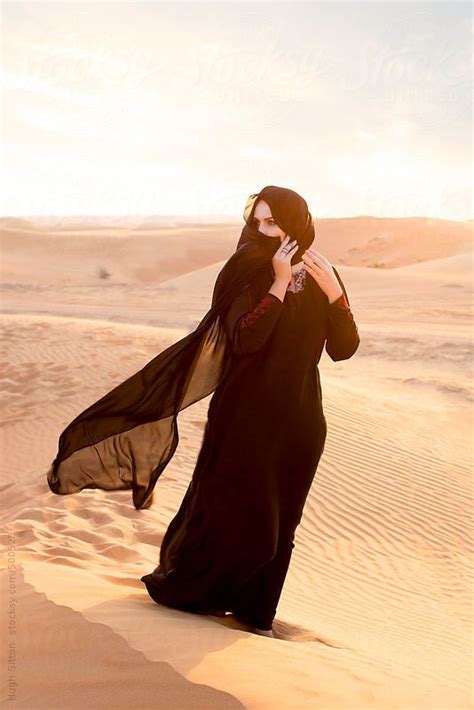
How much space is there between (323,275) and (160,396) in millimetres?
976

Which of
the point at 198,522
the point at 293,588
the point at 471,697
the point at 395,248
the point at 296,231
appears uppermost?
the point at 395,248

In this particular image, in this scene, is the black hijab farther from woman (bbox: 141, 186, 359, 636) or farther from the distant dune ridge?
the distant dune ridge

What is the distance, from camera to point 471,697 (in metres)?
3.46

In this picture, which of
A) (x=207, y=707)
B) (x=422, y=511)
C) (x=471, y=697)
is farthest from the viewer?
(x=422, y=511)

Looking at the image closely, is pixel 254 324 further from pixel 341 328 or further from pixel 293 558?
pixel 293 558

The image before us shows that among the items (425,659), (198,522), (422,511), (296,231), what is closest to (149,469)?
(198,522)

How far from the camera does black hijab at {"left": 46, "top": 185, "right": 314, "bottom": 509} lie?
3.76m

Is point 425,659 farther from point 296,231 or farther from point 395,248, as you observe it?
point 395,248

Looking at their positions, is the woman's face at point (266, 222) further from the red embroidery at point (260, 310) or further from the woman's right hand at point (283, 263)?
the red embroidery at point (260, 310)

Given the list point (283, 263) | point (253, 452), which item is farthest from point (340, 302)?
point (253, 452)

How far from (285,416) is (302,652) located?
1060 millimetres

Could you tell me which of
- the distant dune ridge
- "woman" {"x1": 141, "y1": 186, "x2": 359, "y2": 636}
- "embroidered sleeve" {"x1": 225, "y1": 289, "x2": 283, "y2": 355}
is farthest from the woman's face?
the distant dune ridge

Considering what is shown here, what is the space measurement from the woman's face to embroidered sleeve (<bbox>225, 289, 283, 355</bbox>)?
0.32 meters

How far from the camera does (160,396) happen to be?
388 centimetres
